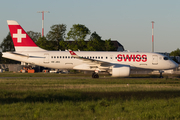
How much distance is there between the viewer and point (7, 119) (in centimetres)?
878

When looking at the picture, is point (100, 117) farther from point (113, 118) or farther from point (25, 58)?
point (25, 58)

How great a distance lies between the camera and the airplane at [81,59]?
33.5 metres

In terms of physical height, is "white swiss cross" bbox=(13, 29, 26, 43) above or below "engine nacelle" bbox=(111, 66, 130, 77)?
above

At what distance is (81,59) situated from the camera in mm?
32875

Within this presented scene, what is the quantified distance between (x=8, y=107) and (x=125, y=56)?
24.7 m

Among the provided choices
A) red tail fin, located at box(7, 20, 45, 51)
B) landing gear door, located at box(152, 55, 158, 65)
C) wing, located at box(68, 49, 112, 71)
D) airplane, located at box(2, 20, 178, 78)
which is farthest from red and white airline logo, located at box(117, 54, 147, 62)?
red tail fin, located at box(7, 20, 45, 51)

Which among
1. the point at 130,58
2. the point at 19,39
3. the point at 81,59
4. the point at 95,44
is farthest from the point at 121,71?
the point at 95,44

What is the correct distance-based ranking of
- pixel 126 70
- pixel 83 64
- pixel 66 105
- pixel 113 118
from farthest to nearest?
pixel 83 64 < pixel 126 70 < pixel 66 105 < pixel 113 118

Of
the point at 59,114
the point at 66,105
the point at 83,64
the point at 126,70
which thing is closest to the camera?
the point at 59,114

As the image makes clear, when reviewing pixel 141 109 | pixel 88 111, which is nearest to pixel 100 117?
pixel 88 111

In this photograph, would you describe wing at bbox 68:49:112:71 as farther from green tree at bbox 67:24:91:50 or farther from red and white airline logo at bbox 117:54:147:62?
green tree at bbox 67:24:91:50

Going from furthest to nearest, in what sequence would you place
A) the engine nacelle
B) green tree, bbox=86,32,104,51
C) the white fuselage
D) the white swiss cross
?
1. green tree, bbox=86,32,104,51
2. the white swiss cross
3. the white fuselage
4. the engine nacelle

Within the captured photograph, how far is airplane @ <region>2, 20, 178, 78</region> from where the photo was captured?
3350 cm

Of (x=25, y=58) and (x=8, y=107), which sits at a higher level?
(x=25, y=58)
